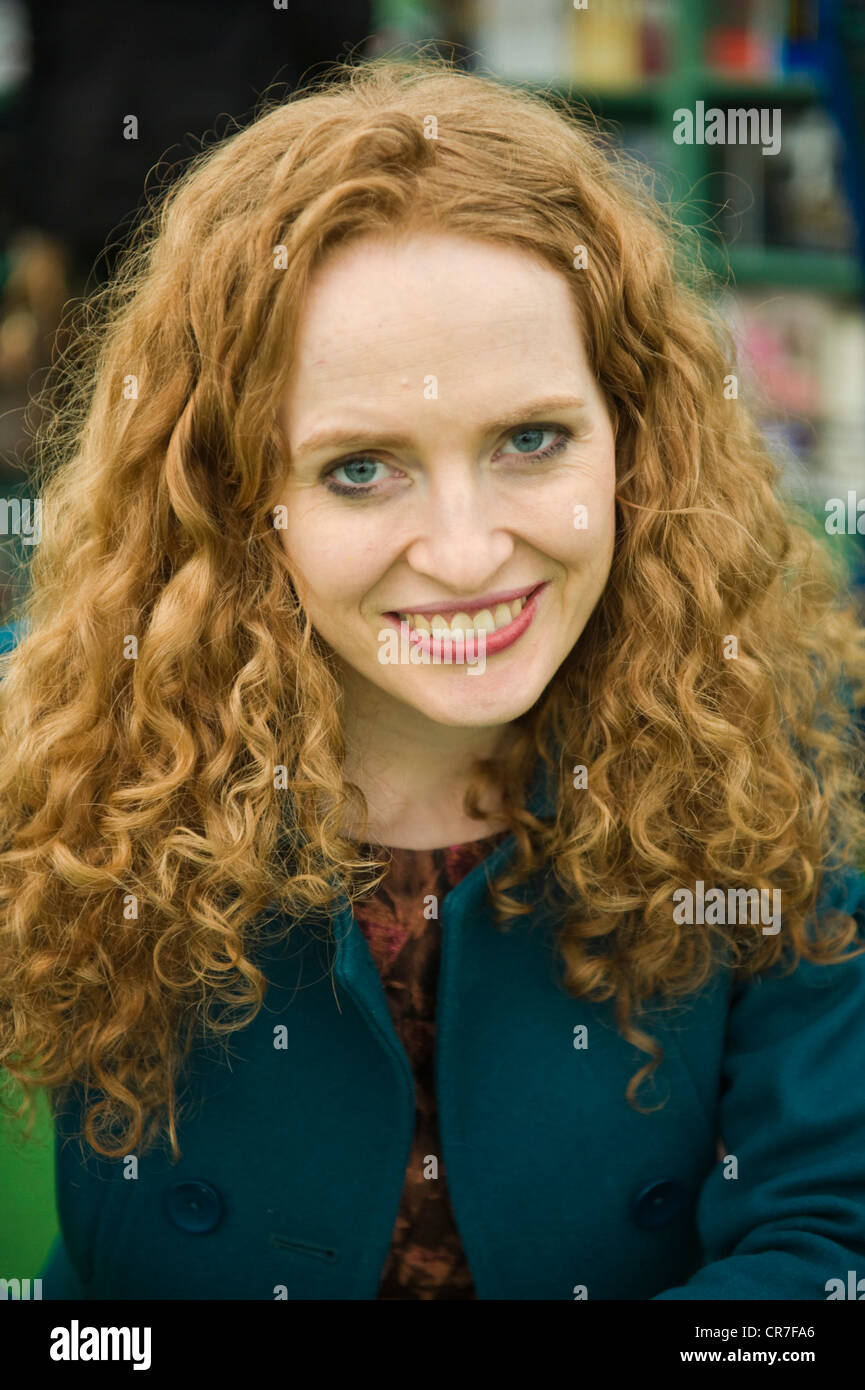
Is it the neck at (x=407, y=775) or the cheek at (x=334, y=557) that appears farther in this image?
the neck at (x=407, y=775)

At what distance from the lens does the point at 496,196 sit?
3.45 feet

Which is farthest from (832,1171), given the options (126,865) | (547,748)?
(126,865)

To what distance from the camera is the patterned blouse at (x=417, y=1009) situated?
1.23 metres

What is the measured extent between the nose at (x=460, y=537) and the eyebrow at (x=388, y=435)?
1.8 inches

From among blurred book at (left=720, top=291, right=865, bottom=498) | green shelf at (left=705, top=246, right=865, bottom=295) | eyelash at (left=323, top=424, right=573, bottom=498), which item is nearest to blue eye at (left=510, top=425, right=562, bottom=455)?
eyelash at (left=323, top=424, right=573, bottom=498)

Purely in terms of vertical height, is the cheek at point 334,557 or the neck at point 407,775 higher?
the cheek at point 334,557

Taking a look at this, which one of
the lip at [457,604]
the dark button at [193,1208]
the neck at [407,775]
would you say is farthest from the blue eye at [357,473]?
the dark button at [193,1208]

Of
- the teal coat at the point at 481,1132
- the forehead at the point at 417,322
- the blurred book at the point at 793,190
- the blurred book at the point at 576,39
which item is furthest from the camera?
the blurred book at the point at 793,190

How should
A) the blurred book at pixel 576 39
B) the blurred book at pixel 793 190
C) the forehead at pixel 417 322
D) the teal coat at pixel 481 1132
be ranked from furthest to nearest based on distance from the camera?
the blurred book at pixel 793 190
the blurred book at pixel 576 39
the teal coat at pixel 481 1132
the forehead at pixel 417 322

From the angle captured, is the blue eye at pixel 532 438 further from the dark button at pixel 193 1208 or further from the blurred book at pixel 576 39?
the blurred book at pixel 576 39

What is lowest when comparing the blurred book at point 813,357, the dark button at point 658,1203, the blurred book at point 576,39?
the dark button at point 658,1203

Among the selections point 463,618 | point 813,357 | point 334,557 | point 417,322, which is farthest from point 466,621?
point 813,357

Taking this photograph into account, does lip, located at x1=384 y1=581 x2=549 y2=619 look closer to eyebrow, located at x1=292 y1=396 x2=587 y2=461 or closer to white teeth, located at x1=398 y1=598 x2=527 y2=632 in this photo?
white teeth, located at x1=398 y1=598 x2=527 y2=632

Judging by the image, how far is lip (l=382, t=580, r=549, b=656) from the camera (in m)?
1.09
